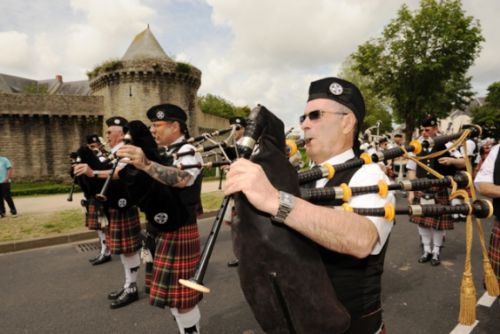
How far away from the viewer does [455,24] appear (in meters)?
23.8

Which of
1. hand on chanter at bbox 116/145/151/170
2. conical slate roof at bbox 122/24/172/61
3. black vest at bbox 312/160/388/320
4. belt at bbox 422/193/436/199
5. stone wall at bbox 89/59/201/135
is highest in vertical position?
conical slate roof at bbox 122/24/172/61

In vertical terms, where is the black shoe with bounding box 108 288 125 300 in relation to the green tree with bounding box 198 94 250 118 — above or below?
below

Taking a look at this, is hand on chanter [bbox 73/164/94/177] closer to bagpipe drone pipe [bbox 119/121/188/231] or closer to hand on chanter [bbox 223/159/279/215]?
bagpipe drone pipe [bbox 119/121/188/231]

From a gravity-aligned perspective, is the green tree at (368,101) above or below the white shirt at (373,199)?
above

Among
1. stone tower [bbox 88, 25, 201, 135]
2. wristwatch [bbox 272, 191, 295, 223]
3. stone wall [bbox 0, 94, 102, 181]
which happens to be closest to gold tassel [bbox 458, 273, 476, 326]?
wristwatch [bbox 272, 191, 295, 223]

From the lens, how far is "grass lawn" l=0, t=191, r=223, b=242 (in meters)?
7.21

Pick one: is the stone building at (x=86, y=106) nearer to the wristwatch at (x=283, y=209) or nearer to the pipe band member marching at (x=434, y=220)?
the pipe band member marching at (x=434, y=220)

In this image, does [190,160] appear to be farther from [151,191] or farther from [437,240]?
[437,240]

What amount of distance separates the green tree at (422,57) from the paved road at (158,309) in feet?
74.2

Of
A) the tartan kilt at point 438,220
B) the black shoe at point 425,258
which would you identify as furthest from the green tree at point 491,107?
the black shoe at point 425,258

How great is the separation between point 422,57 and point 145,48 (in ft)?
74.9

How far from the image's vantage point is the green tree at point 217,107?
70169 mm

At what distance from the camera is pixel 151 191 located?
8.95 feet

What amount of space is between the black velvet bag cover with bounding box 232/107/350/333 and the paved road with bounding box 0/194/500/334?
246 cm
